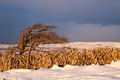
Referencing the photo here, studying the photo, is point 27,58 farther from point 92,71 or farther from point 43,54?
point 92,71

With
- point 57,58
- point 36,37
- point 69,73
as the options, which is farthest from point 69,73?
point 36,37

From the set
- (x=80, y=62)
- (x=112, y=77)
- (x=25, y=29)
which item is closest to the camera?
(x=112, y=77)

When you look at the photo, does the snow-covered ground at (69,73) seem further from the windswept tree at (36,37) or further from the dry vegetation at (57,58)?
the windswept tree at (36,37)

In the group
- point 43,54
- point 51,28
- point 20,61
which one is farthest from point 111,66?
point 51,28

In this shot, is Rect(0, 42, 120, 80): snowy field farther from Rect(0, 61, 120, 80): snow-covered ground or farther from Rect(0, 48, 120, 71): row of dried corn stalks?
Rect(0, 48, 120, 71): row of dried corn stalks

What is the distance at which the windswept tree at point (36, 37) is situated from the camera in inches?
784

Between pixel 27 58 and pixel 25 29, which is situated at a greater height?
pixel 25 29

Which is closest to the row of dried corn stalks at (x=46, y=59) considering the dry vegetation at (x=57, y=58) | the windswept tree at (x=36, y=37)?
the dry vegetation at (x=57, y=58)

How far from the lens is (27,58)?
14.7 metres

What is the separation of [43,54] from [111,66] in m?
3.26

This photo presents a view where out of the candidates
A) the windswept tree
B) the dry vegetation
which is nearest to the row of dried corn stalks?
the dry vegetation

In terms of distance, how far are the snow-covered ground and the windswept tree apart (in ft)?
19.5

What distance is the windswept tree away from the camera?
65.4 feet

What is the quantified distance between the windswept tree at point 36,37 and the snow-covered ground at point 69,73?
593 cm
